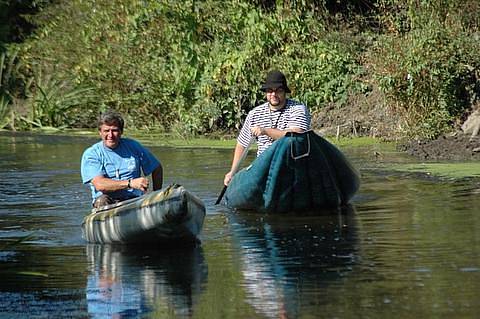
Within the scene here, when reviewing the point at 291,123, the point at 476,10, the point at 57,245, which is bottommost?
the point at 57,245

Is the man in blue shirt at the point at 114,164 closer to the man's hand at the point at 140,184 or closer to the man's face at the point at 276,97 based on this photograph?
the man's hand at the point at 140,184

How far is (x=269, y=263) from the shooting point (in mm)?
11000

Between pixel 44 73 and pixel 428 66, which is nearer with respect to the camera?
pixel 428 66

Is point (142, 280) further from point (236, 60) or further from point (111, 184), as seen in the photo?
point (236, 60)

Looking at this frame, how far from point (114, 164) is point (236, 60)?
14.2m

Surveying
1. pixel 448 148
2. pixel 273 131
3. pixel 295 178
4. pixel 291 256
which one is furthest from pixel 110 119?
pixel 448 148

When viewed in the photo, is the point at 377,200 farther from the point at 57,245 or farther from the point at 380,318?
the point at 380,318

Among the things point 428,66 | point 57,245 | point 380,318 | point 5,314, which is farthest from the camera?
point 428,66

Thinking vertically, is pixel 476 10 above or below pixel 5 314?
above

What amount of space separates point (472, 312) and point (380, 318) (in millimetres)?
588

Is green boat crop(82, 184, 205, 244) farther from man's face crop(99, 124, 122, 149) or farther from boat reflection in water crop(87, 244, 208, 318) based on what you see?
man's face crop(99, 124, 122, 149)

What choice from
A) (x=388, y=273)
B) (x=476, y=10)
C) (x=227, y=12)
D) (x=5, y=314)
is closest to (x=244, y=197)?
(x=388, y=273)

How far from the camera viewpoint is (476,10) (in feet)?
79.1

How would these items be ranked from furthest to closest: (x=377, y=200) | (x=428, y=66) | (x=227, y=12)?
(x=227, y=12)
(x=428, y=66)
(x=377, y=200)
